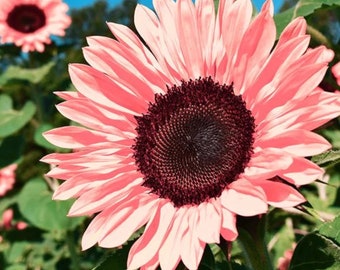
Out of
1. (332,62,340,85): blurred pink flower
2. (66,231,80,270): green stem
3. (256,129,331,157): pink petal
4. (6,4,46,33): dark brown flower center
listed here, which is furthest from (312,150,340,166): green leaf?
(6,4,46,33): dark brown flower center

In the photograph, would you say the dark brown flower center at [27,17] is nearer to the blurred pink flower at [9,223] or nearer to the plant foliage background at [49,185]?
the plant foliage background at [49,185]

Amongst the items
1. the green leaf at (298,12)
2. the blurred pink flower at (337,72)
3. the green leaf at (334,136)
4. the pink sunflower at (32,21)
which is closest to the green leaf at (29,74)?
the pink sunflower at (32,21)

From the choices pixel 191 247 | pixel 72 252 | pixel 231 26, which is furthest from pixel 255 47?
pixel 72 252

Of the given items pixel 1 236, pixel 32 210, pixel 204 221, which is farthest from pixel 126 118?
pixel 1 236

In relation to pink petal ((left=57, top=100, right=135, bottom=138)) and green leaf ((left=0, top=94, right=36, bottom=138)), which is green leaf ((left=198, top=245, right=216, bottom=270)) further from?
Result: green leaf ((left=0, top=94, right=36, bottom=138))

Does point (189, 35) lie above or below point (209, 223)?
above

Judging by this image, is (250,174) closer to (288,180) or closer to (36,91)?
(288,180)

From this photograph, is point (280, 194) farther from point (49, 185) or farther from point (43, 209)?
point (49, 185)
